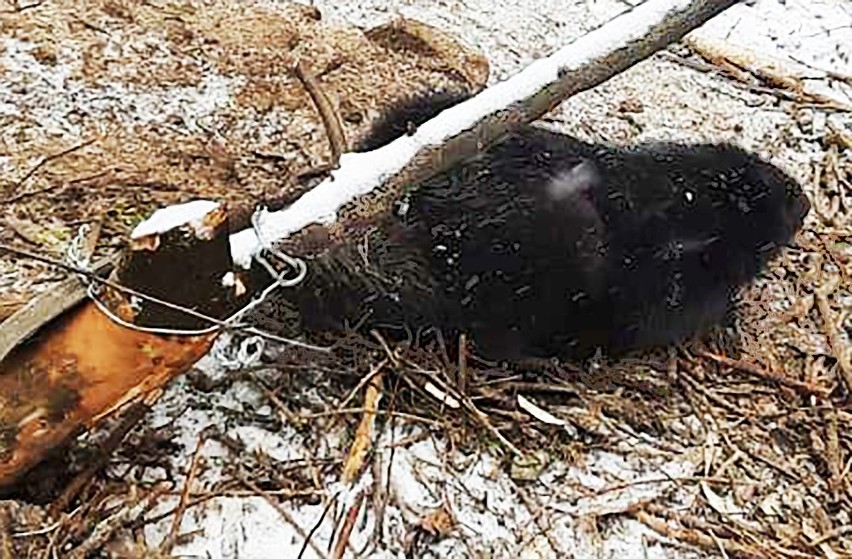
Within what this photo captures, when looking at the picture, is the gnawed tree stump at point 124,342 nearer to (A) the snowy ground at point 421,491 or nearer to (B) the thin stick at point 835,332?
(A) the snowy ground at point 421,491

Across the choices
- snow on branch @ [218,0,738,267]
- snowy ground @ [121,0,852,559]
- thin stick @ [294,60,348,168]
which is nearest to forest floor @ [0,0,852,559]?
snowy ground @ [121,0,852,559]

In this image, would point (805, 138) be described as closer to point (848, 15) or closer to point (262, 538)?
point (848, 15)

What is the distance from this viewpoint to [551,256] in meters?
2.49

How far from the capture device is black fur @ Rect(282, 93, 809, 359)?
97.5 inches

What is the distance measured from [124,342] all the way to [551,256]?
926 mm

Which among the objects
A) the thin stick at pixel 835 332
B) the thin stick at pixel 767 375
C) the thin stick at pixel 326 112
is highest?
the thin stick at pixel 326 112

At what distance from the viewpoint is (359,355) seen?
8.21 feet

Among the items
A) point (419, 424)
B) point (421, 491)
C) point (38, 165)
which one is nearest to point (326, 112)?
point (38, 165)

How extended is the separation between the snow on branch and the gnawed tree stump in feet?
0.43

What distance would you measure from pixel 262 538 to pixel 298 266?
0.48 metres

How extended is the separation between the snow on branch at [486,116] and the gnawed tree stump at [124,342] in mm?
132

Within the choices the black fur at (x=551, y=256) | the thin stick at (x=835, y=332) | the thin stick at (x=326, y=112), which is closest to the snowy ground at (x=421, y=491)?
the black fur at (x=551, y=256)

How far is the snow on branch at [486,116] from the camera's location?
2049mm

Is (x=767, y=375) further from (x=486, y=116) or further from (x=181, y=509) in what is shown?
(x=181, y=509)
